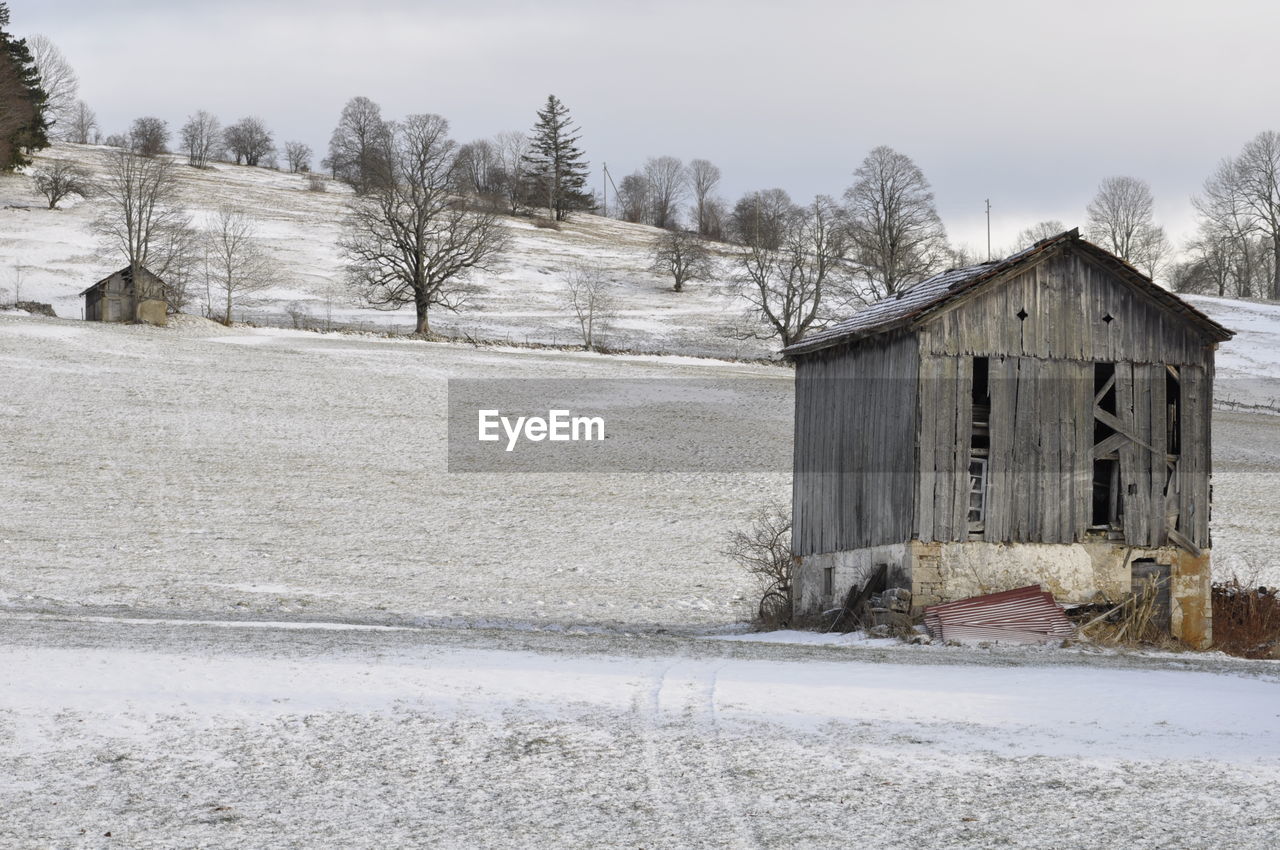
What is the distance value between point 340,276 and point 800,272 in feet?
92.6

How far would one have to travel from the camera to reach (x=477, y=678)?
11.2 metres

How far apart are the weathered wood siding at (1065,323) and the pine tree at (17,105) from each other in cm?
7239

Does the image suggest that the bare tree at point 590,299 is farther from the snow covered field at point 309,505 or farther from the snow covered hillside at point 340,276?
the snow covered field at point 309,505

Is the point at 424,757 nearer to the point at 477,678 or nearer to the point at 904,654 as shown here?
the point at 477,678

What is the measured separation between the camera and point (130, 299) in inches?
2190

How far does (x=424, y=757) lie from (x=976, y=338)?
11.3 m

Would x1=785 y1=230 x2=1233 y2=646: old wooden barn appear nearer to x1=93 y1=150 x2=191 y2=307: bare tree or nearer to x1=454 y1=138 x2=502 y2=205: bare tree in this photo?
x1=93 y1=150 x2=191 y2=307: bare tree

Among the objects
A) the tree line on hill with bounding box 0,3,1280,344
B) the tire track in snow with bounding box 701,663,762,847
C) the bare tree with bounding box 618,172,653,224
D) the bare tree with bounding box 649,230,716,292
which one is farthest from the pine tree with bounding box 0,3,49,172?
the tire track in snow with bounding box 701,663,762,847

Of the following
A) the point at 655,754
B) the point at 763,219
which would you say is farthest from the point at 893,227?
the point at 655,754

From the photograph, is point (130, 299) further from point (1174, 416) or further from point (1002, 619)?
point (1002, 619)

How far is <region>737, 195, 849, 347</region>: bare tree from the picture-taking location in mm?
63406

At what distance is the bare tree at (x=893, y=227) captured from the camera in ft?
224

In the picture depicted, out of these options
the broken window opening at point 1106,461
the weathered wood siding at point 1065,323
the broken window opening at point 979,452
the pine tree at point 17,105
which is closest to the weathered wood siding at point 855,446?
the weathered wood siding at point 1065,323

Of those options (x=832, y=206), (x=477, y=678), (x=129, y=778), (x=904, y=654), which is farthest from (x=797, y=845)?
(x=832, y=206)
